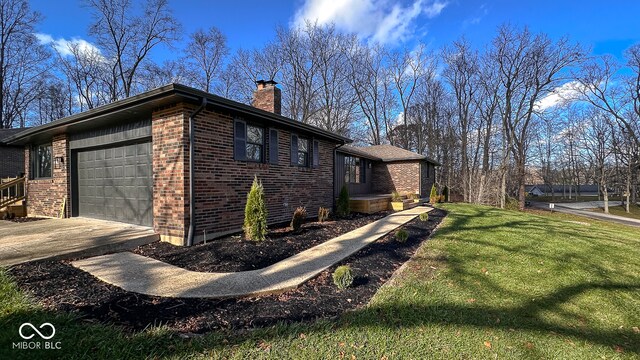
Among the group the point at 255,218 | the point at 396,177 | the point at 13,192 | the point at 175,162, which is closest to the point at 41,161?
the point at 13,192

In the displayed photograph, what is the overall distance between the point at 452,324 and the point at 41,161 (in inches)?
522

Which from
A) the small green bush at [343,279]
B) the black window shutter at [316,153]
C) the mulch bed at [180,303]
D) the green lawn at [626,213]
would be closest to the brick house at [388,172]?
the black window shutter at [316,153]

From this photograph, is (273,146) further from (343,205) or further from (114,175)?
(114,175)

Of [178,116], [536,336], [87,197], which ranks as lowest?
[536,336]

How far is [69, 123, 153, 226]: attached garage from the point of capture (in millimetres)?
6785

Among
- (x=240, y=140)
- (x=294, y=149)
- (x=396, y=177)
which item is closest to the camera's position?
(x=240, y=140)

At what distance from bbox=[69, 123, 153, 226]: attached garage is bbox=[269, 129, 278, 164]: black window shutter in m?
2.96

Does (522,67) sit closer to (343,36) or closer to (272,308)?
(343,36)

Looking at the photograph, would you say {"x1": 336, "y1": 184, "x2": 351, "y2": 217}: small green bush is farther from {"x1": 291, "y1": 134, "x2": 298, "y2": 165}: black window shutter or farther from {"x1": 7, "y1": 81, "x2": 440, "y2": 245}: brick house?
{"x1": 291, "y1": 134, "x2": 298, "y2": 165}: black window shutter

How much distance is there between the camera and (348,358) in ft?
8.11

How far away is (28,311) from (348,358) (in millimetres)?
3252

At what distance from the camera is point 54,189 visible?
891 cm

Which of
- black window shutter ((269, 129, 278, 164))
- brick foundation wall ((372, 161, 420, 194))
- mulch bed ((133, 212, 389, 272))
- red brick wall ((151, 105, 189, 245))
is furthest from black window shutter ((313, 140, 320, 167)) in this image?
brick foundation wall ((372, 161, 420, 194))

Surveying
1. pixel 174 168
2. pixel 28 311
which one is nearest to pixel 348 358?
pixel 28 311
